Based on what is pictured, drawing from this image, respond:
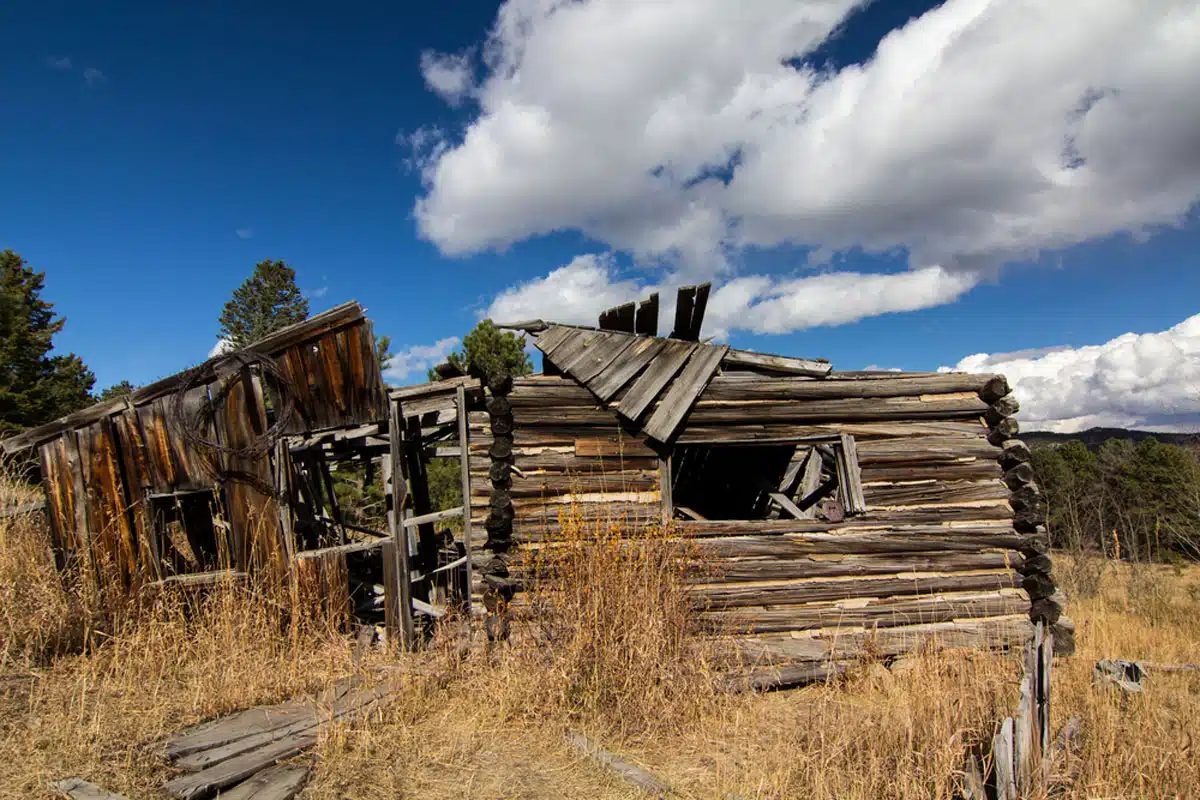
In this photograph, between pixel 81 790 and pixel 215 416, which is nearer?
pixel 81 790

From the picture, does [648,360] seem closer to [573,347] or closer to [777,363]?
[573,347]

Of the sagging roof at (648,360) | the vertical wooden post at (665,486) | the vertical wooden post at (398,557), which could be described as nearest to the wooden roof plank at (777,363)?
the sagging roof at (648,360)

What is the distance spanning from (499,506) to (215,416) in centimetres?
304

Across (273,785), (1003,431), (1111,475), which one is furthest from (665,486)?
(1111,475)

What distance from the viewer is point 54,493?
6152 mm

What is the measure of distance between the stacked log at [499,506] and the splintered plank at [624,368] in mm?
953

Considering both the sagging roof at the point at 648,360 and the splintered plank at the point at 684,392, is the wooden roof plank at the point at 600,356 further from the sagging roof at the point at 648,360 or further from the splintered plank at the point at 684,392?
the splintered plank at the point at 684,392

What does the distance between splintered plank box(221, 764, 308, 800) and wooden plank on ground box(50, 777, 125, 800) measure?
0.57 metres

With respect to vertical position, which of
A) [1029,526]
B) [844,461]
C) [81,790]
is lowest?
[81,790]

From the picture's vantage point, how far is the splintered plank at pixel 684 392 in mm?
6668

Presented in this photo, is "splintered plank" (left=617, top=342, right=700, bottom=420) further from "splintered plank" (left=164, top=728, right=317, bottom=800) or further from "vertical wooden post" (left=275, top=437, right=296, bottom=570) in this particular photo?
"splintered plank" (left=164, top=728, right=317, bottom=800)

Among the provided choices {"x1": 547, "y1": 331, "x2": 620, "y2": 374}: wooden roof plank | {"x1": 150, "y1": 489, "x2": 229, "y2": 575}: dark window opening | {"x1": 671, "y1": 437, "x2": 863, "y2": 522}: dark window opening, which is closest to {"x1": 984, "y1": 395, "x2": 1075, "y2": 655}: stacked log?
{"x1": 671, "y1": 437, "x2": 863, "y2": 522}: dark window opening

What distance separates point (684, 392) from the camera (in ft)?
22.5

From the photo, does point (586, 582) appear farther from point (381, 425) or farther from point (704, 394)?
point (381, 425)
